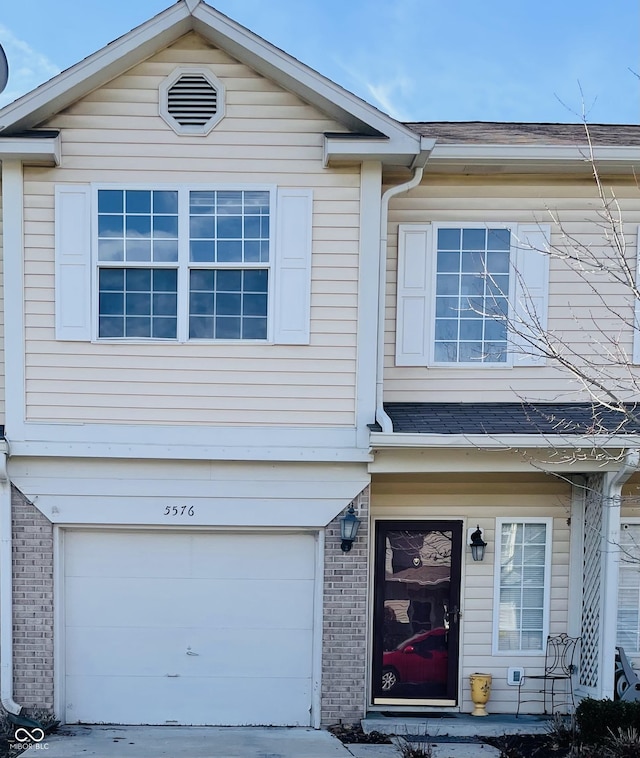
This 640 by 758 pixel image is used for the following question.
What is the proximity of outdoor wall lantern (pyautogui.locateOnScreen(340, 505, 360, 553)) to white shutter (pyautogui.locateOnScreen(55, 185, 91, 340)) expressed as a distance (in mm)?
3158

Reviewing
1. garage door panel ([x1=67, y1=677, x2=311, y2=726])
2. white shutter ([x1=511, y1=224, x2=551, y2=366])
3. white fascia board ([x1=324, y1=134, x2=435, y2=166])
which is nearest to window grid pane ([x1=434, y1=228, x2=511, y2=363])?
Result: white shutter ([x1=511, y1=224, x2=551, y2=366])

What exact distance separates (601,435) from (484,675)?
9.70 feet

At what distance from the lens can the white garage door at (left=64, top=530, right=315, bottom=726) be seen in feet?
21.0

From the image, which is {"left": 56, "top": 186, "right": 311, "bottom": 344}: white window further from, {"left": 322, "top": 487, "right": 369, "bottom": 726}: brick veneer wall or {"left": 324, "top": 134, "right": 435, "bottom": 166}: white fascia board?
{"left": 322, "top": 487, "right": 369, "bottom": 726}: brick veneer wall

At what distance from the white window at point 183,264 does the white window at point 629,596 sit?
4371 mm

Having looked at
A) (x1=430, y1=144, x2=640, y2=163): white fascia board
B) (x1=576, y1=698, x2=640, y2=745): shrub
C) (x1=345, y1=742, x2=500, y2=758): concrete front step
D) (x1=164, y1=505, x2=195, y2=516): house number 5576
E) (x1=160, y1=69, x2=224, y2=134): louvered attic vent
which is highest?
(x1=160, y1=69, x2=224, y2=134): louvered attic vent

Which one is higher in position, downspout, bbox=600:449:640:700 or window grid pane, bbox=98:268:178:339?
→ window grid pane, bbox=98:268:178:339

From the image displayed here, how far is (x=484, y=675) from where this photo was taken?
666 centimetres

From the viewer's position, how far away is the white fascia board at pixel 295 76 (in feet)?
18.9

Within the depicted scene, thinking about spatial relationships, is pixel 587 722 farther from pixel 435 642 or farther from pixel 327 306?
pixel 327 306

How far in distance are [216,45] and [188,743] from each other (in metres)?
6.88

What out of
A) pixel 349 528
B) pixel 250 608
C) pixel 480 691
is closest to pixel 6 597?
pixel 250 608

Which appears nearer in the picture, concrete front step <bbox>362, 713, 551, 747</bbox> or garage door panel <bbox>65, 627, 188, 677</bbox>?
concrete front step <bbox>362, 713, 551, 747</bbox>

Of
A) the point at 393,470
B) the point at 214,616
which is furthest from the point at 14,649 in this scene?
the point at 393,470
